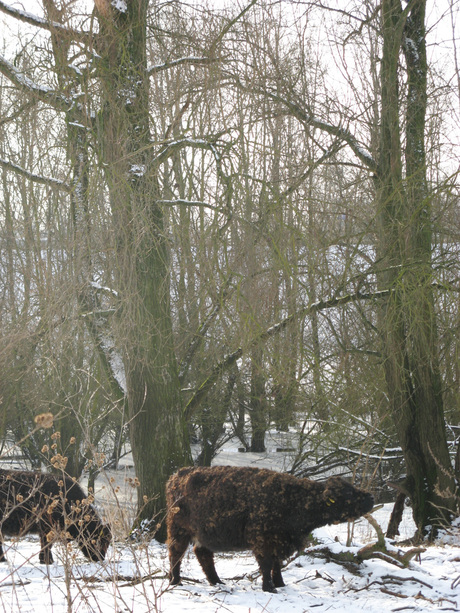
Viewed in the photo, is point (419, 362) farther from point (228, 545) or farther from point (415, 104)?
point (228, 545)

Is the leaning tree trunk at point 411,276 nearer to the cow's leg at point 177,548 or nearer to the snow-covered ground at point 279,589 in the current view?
the snow-covered ground at point 279,589

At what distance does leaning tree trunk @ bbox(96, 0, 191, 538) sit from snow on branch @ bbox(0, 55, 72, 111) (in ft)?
1.57

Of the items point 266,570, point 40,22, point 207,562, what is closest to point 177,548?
point 207,562

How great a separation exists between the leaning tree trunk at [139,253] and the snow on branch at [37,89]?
48cm

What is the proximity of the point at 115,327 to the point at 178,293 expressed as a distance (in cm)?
288

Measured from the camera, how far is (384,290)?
326 inches

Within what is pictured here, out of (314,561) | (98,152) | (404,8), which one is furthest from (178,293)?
(314,561)

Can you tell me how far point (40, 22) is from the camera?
307 inches

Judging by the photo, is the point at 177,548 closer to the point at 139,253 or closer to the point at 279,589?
the point at 279,589

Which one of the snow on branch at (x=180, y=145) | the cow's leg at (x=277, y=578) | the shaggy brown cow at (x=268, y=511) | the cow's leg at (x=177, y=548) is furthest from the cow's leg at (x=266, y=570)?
the snow on branch at (x=180, y=145)

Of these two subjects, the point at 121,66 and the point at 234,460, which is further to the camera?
the point at 234,460

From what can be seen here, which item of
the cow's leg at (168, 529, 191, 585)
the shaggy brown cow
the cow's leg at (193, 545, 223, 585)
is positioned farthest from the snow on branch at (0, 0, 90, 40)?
the cow's leg at (193, 545, 223, 585)

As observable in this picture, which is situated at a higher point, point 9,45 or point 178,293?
point 9,45

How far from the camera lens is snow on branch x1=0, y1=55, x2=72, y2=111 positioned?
25.8 feet
